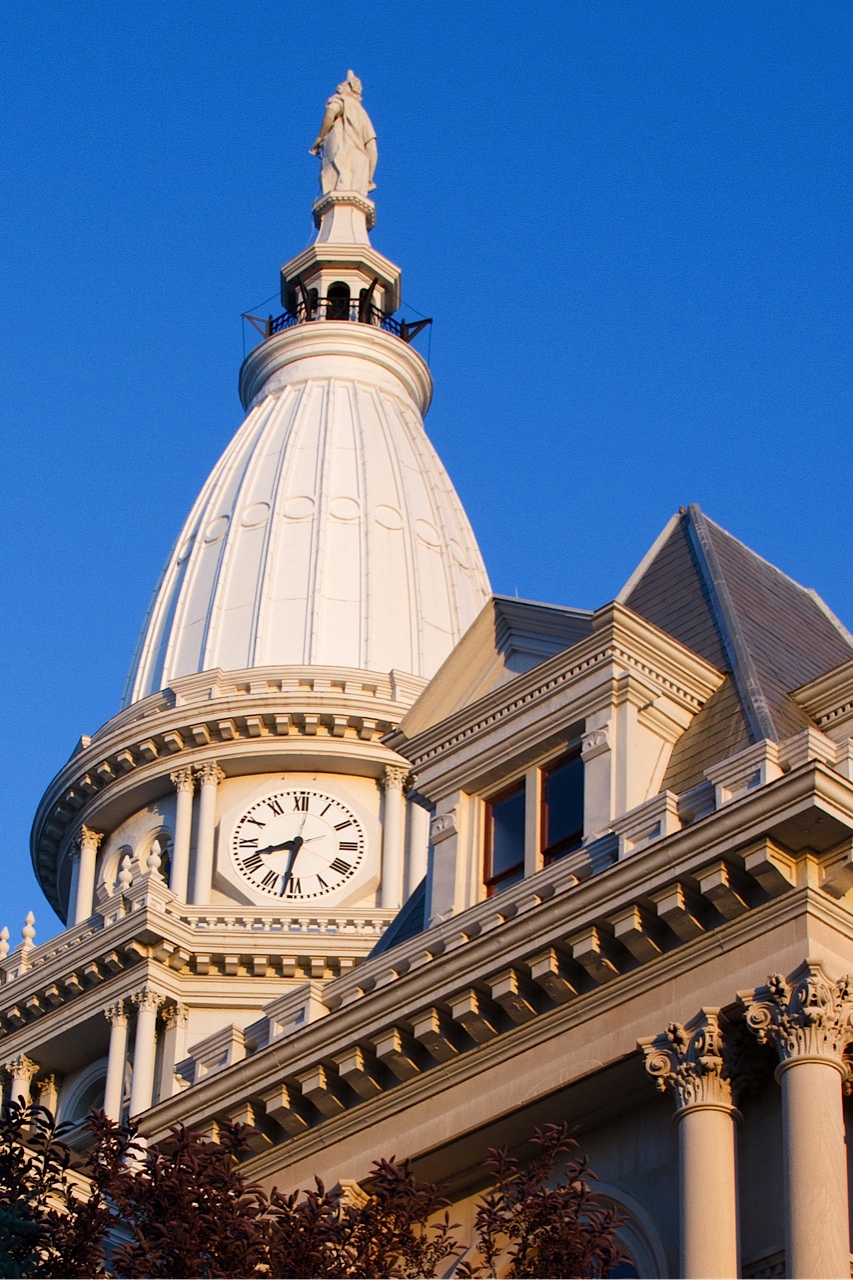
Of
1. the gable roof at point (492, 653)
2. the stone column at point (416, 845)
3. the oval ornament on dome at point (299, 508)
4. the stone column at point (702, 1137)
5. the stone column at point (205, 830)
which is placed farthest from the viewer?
the oval ornament on dome at point (299, 508)

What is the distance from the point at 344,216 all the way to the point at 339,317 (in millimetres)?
5814

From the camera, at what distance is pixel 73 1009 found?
58.9m

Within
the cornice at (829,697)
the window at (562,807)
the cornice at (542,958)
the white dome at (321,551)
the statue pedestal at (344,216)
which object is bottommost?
the cornice at (542,958)

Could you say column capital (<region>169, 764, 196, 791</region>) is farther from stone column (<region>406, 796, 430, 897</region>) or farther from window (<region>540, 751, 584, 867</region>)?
window (<region>540, 751, 584, 867</region>)

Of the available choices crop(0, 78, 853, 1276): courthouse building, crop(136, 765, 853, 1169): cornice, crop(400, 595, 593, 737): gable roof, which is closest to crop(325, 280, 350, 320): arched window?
crop(0, 78, 853, 1276): courthouse building

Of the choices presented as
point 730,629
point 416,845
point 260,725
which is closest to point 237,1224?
point 730,629

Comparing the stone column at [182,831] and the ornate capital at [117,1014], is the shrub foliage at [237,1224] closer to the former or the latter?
the ornate capital at [117,1014]

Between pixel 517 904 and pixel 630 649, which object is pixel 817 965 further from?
pixel 630 649

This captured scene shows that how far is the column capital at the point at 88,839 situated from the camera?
6700cm

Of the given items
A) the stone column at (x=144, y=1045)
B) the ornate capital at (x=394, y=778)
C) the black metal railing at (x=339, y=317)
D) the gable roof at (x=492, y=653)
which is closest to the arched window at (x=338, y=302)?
the black metal railing at (x=339, y=317)

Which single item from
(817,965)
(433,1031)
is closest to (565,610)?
(433,1031)

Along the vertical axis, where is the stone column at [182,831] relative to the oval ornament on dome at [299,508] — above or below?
below

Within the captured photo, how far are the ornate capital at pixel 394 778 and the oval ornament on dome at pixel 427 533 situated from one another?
26.8ft

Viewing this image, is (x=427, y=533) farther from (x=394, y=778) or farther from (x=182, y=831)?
(x=182, y=831)
